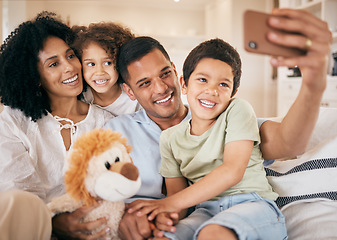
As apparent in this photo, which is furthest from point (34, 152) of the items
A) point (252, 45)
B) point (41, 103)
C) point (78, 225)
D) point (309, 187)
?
point (309, 187)

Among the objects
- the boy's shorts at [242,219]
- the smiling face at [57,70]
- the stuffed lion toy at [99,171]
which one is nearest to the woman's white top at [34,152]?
the smiling face at [57,70]

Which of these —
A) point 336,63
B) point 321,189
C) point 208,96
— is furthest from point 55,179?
point 336,63

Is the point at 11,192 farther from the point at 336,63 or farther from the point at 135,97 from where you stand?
the point at 336,63

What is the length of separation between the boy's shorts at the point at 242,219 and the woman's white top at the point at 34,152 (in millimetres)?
513

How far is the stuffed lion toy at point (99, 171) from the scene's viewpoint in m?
0.81

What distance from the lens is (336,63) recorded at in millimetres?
3408

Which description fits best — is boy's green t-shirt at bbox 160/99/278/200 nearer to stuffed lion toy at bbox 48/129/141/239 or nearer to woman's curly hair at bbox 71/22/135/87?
stuffed lion toy at bbox 48/129/141/239

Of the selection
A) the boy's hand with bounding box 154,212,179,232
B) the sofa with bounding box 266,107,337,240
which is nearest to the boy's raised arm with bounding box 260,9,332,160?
the sofa with bounding box 266,107,337,240

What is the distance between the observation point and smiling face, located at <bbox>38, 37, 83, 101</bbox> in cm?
139

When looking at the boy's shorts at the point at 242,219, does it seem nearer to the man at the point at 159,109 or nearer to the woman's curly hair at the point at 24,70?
the man at the point at 159,109

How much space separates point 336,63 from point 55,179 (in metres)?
3.24

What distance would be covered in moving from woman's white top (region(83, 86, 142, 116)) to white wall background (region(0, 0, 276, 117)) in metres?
3.68

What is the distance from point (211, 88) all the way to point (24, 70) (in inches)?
33.2

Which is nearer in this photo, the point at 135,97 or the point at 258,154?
the point at 258,154
